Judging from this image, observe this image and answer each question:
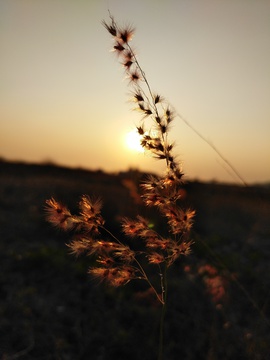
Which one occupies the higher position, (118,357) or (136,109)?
(136,109)

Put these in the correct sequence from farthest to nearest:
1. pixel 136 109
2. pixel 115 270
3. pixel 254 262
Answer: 1. pixel 254 262
2. pixel 136 109
3. pixel 115 270

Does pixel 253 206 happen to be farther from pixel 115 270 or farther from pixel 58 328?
pixel 115 270

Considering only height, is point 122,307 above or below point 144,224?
below

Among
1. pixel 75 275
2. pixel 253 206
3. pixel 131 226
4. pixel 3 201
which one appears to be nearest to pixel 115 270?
pixel 131 226

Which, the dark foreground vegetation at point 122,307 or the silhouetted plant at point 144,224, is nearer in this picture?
the silhouetted plant at point 144,224

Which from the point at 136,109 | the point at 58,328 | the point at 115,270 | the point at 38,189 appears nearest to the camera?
the point at 115,270

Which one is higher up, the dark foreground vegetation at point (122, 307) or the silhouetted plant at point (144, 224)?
the silhouetted plant at point (144, 224)

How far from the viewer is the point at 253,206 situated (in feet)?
34.1

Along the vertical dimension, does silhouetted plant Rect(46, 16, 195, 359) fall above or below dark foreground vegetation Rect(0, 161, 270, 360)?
above

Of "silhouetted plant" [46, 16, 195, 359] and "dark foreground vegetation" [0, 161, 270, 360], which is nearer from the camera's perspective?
"silhouetted plant" [46, 16, 195, 359]

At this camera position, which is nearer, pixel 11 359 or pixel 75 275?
pixel 11 359

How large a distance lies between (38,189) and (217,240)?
4.64 metres

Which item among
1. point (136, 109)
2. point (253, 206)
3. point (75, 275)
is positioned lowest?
point (75, 275)

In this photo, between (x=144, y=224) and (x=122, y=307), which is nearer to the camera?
(x=144, y=224)
